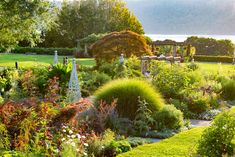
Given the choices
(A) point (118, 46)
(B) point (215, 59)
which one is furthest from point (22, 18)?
(B) point (215, 59)

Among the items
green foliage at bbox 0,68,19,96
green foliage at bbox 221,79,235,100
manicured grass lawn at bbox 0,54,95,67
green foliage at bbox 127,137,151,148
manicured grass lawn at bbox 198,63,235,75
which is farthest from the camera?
manicured grass lawn at bbox 0,54,95,67

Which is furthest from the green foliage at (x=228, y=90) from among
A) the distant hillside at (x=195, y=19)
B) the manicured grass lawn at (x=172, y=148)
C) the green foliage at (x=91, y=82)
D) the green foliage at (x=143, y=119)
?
the distant hillside at (x=195, y=19)

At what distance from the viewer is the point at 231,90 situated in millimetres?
14141

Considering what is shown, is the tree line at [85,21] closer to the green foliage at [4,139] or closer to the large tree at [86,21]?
the large tree at [86,21]

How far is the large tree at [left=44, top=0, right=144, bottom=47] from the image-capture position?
140 feet

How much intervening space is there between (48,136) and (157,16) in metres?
189

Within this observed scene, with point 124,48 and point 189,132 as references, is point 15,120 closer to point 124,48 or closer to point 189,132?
point 189,132

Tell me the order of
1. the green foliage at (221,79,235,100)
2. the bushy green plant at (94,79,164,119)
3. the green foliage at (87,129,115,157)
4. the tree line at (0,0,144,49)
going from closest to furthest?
the green foliage at (87,129,115,157), the bushy green plant at (94,79,164,119), the green foliage at (221,79,235,100), the tree line at (0,0,144,49)

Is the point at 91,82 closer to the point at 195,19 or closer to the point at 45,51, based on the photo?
the point at 45,51

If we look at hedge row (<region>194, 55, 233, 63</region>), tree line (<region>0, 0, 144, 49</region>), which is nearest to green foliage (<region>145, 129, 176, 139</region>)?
tree line (<region>0, 0, 144, 49</region>)

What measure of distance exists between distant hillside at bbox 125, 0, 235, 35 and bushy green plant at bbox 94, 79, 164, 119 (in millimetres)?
152705

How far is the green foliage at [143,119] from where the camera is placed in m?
9.23

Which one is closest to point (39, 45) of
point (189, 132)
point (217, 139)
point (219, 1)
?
point (189, 132)

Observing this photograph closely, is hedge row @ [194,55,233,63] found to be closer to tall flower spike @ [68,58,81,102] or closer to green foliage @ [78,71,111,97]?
green foliage @ [78,71,111,97]
